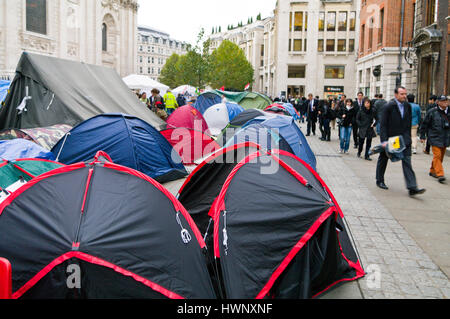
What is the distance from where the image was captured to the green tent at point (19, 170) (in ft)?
17.3

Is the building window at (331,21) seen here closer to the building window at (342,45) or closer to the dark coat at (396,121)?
the building window at (342,45)

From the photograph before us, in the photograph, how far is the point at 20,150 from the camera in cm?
695

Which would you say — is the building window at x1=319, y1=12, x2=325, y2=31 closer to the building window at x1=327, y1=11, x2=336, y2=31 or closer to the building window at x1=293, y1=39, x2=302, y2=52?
the building window at x1=327, y1=11, x2=336, y2=31

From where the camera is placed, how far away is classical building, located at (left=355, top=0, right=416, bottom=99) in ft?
85.2

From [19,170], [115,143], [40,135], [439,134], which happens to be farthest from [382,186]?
[40,135]

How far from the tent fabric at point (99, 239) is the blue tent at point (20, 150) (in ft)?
11.3

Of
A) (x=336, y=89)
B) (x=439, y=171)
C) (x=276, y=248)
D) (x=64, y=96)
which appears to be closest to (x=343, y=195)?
(x=439, y=171)

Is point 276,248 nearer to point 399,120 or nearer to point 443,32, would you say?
point 399,120

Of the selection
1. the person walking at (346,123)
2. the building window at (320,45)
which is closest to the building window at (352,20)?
the building window at (320,45)

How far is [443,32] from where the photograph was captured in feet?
66.0

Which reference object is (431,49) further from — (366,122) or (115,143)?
(115,143)

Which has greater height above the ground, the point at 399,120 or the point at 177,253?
the point at 399,120

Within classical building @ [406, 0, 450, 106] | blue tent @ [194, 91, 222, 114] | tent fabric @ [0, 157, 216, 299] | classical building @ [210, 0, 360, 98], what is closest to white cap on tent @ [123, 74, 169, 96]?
blue tent @ [194, 91, 222, 114]

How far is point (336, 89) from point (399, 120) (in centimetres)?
5214
